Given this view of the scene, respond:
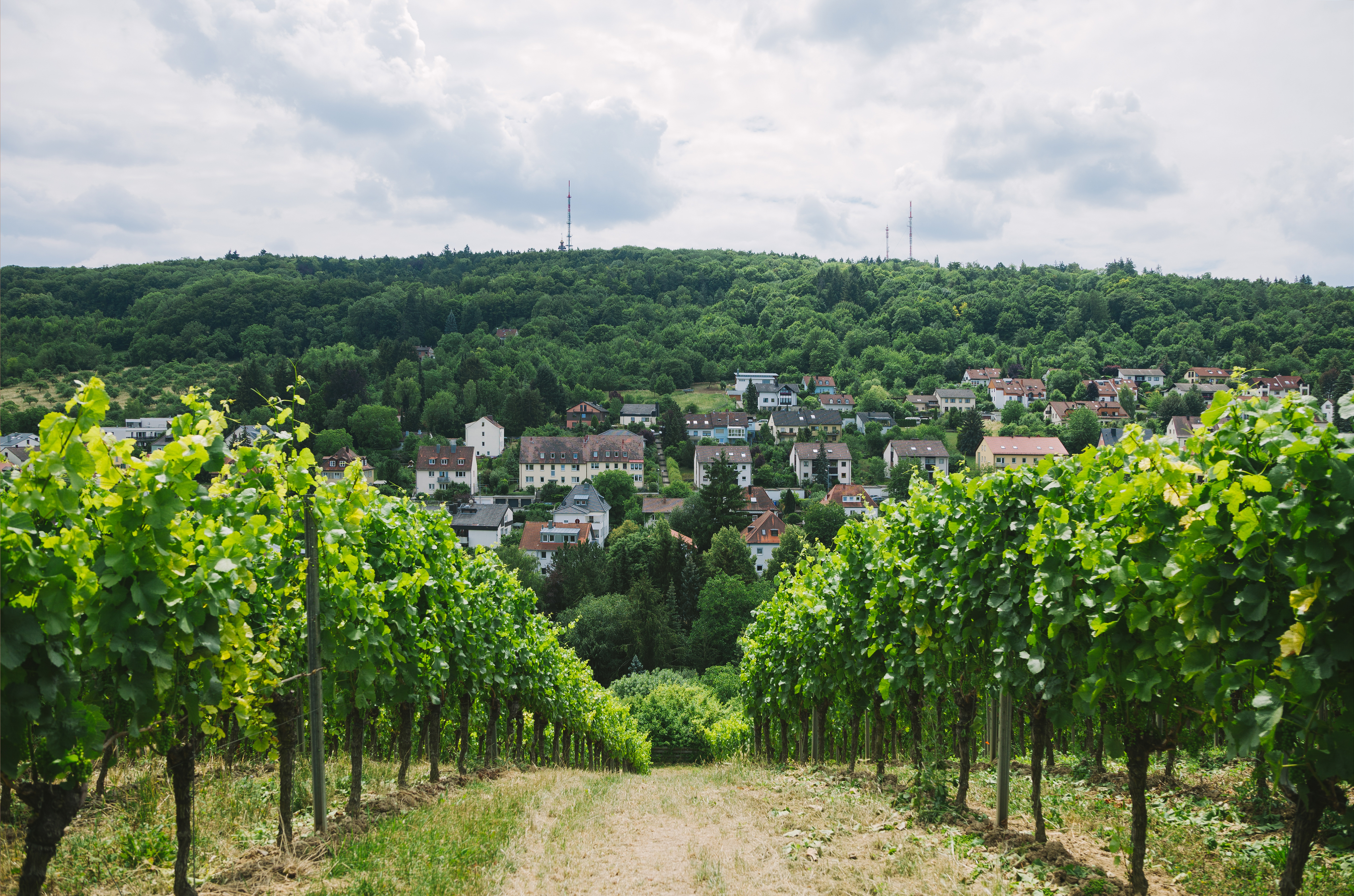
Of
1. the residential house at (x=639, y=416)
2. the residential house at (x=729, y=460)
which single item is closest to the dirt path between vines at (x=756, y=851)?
the residential house at (x=729, y=460)

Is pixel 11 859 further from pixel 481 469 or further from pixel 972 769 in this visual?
pixel 481 469

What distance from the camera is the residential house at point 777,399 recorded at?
133 metres

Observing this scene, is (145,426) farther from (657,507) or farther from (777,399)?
(777,399)

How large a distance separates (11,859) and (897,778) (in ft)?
40.2

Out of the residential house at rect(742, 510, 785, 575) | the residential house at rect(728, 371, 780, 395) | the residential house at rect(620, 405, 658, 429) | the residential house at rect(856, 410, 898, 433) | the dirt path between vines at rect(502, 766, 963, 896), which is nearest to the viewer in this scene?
the dirt path between vines at rect(502, 766, 963, 896)

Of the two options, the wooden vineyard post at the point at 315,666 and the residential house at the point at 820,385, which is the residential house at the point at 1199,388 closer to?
the residential house at the point at 820,385

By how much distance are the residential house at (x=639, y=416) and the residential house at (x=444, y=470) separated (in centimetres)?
2560

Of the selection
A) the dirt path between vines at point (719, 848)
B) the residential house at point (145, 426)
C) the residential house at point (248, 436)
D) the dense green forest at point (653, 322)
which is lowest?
the dirt path between vines at point (719, 848)

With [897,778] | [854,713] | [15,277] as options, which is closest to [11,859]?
[897,778]

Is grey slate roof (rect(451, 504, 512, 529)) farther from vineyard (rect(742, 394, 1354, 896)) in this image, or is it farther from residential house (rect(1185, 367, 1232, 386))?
residential house (rect(1185, 367, 1232, 386))

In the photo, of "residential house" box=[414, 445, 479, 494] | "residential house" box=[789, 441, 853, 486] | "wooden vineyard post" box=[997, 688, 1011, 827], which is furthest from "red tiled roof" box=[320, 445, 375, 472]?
"wooden vineyard post" box=[997, 688, 1011, 827]

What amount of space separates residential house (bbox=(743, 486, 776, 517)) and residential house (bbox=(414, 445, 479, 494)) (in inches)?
1372

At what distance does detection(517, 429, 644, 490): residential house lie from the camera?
10119 centimetres

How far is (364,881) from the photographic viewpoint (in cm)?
679
